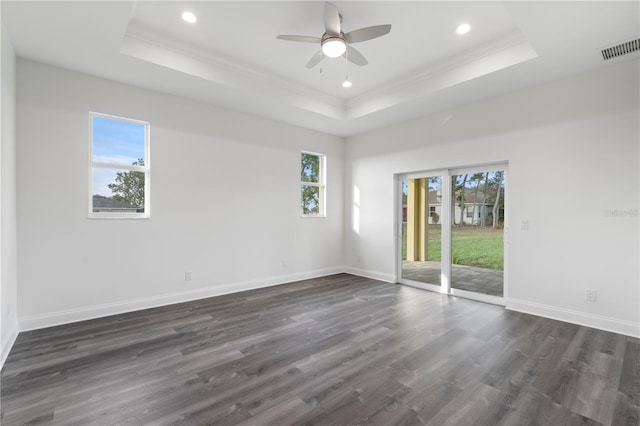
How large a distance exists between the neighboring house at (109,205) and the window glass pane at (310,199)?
2.93 meters

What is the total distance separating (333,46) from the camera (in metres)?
2.88

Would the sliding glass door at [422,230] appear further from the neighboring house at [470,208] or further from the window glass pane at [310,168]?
the window glass pane at [310,168]

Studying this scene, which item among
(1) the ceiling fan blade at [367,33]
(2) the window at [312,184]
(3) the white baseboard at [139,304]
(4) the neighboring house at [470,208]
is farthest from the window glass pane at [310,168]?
(1) the ceiling fan blade at [367,33]

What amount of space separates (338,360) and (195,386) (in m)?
1.17

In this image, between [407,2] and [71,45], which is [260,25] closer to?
[407,2]

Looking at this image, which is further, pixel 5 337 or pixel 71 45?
pixel 71 45

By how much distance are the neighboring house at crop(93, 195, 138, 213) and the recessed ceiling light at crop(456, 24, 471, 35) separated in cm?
448

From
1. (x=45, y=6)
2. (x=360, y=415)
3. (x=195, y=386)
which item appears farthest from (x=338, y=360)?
(x=45, y=6)

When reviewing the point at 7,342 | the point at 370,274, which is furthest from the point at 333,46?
the point at 370,274

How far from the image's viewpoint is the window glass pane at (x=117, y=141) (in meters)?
3.78

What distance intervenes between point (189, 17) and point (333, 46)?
150cm

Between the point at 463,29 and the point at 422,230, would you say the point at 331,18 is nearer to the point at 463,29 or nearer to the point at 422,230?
the point at 463,29

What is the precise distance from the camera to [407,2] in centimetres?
282

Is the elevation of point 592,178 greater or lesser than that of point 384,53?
lesser
